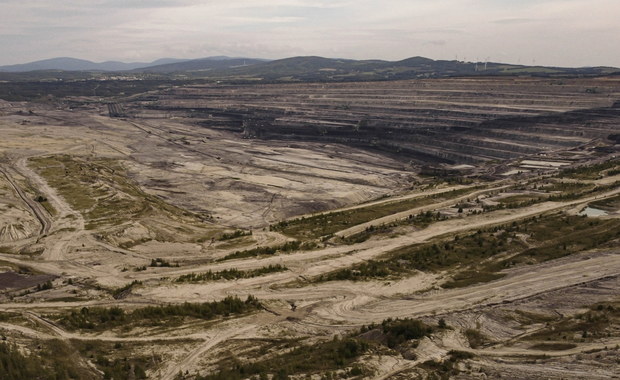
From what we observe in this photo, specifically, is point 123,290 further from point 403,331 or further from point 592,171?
point 592,171

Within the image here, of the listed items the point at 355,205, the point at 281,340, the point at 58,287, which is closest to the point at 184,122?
the point at 355,205

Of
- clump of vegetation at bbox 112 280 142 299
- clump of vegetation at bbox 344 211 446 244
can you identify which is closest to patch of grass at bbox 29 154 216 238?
clump of vegetation at bbox 112 280 142 299

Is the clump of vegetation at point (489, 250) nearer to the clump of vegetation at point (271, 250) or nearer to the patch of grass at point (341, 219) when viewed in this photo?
the clump of vegetation at point (271, 250)

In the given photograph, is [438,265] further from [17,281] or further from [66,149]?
[66,149]

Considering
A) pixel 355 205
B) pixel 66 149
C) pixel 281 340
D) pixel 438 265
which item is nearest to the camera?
pixel 281 340

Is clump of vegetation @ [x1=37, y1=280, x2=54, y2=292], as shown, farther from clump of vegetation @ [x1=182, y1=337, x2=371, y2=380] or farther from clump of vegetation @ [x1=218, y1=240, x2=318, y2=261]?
clump of vegetation @ [x1=182, y1=337, x2=371, y2=380]

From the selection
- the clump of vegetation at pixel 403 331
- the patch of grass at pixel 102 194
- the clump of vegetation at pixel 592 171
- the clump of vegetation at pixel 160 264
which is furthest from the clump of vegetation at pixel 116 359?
the clump of vegetation at pixel 592 171

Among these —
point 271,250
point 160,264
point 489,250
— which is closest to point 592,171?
point 489,250
